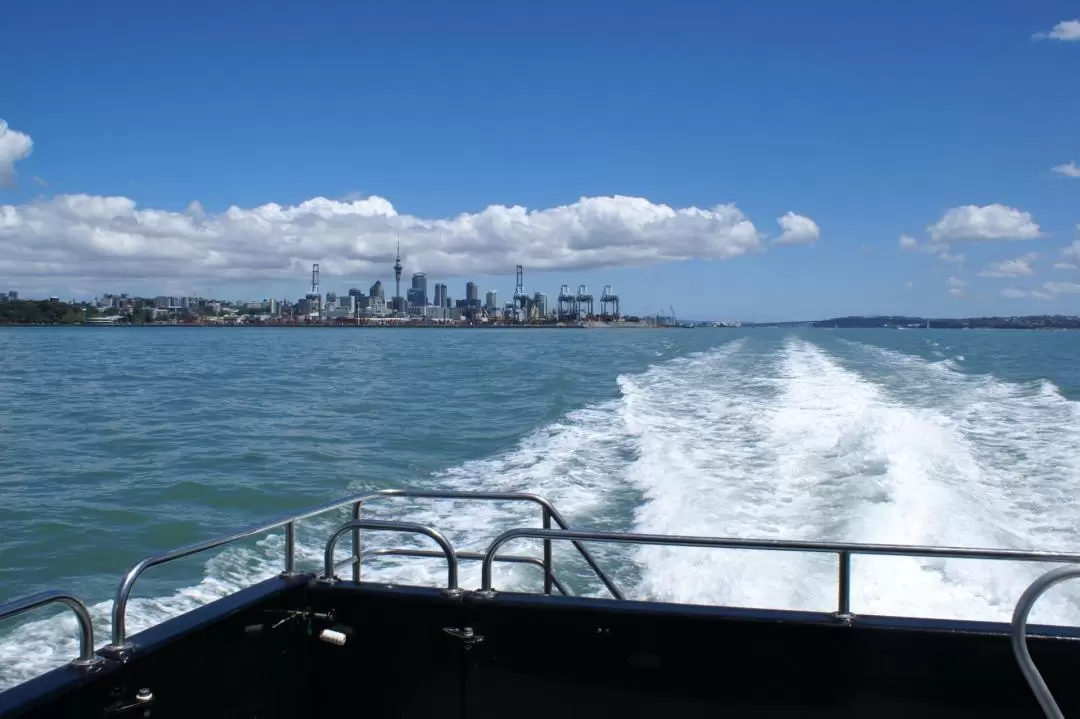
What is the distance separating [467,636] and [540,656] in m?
0.36

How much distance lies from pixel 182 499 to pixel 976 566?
11.7 meters

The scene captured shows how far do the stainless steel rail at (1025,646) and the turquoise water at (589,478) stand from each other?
253 inches

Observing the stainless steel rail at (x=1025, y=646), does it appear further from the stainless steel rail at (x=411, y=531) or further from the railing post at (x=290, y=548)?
the railing post at (x=290, y=548)

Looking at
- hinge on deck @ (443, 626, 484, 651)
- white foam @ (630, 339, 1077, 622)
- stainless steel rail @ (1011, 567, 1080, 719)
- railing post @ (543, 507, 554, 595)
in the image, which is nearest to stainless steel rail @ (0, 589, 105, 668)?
hinge on deck @ (443, 626, 484, 651)

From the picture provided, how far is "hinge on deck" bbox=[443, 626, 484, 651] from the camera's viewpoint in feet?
13.2

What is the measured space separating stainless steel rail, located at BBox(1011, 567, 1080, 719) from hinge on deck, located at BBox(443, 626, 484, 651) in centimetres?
240

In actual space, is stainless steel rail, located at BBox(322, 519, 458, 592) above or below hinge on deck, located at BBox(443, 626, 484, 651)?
above

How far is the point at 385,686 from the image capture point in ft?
13.8

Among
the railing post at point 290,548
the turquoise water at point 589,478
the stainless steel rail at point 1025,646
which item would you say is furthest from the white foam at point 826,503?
the stainless steel rail at point 1025,646

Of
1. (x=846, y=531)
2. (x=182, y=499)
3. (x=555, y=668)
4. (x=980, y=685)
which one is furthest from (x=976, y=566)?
(x=182, y=499)

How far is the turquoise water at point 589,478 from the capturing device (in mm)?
9102

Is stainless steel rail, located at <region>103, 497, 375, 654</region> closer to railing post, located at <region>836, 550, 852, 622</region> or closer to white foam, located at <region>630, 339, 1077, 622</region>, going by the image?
railing post, located at <region>836, 550, 852, 622</region>

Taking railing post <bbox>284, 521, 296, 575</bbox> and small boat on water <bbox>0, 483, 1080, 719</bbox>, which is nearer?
small boat on water <bbox>0, 483, 1080, 719</bbox>

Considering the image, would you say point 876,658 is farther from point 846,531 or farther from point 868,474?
point 868,474
